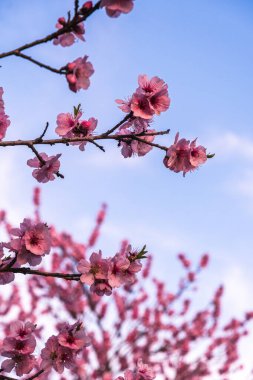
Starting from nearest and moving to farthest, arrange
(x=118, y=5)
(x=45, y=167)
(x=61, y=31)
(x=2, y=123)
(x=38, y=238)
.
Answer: (x=118, y=5), (x=61, y=31), (x=38, y=238), (x=2, y=123), (x=45, y=167)

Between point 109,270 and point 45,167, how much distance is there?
38.1 inches

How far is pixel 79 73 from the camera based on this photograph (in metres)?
2.91

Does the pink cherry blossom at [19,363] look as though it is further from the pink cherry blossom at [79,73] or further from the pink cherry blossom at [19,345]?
the pink cherry blossom at [79,73]

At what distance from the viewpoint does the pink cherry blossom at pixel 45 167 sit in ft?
11.8

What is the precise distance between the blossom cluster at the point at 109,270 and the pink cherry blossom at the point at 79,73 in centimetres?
115

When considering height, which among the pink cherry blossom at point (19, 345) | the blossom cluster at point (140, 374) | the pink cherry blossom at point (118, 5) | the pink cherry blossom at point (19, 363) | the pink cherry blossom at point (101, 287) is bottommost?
the pink cherry blossom at point (19, 363)

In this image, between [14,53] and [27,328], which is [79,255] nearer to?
[27,328]

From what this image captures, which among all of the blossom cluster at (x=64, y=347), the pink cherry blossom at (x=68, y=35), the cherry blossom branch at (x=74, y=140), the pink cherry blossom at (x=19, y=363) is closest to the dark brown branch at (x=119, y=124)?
the cherry blossom branch at (x=74, y=140)

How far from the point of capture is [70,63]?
A: 285 cm

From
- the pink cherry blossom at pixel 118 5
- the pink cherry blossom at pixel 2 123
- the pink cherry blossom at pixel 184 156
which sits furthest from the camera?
the pink cherry blossom at pixel 2 123

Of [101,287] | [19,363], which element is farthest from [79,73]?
[19,363]

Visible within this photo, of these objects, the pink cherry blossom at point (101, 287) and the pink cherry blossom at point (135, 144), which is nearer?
the pink cherry blossom at point (101, 287)

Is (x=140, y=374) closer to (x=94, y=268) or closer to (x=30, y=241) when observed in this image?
(x=94, y=268)

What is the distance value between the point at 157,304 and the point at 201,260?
196cm
